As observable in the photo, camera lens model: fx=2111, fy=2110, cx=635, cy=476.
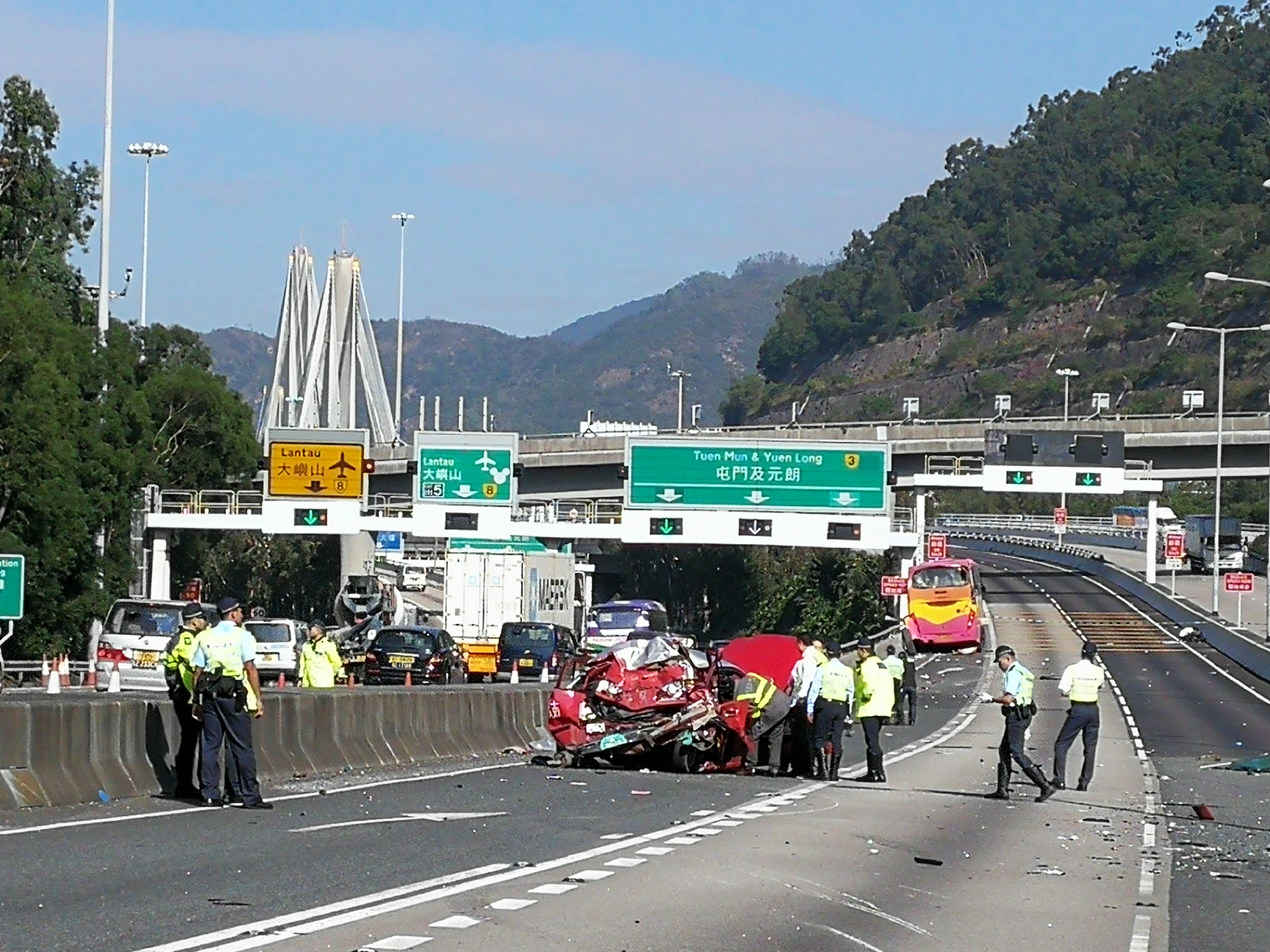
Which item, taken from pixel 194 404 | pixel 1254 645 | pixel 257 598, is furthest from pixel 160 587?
pixel 1254 645

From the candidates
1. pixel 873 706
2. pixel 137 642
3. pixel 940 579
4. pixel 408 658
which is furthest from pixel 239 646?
pixel 940 579

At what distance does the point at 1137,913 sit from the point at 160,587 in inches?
2430

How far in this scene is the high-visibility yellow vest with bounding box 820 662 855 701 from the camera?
75.9 feet

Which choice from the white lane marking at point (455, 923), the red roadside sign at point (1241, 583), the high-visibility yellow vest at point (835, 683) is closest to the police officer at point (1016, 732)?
the high-visibility yellow vest at point (835, 683)

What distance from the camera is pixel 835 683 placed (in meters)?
23.2

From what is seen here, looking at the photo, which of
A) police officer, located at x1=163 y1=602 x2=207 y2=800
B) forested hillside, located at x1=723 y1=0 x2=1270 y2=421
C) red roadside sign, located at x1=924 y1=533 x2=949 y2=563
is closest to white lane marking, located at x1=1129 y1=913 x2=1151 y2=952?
police officer, located at x1=163 y1=602 x2=207 y2=800

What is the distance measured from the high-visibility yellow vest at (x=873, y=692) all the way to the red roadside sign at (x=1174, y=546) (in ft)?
195

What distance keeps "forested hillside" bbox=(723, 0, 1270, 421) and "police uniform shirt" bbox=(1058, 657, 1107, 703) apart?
129 m

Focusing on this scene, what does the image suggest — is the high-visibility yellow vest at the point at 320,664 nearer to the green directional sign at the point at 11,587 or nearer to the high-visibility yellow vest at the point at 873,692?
the green directional sign at the point at 11,587

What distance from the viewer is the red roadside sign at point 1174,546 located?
80938 mm

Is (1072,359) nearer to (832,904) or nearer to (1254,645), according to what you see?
(1254,645)

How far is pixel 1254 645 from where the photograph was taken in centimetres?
6150

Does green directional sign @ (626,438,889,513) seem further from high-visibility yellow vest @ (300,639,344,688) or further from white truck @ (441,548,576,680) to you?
high-visibility yellow vest @ (300,639,344,688)

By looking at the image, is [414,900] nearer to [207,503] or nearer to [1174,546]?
[207,503]
